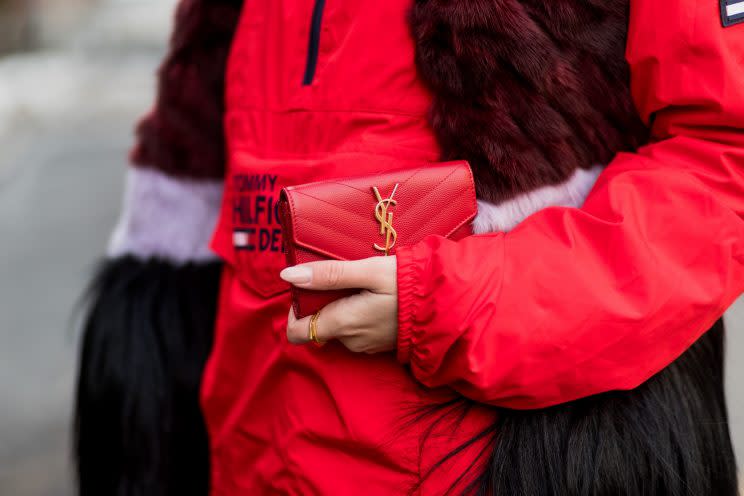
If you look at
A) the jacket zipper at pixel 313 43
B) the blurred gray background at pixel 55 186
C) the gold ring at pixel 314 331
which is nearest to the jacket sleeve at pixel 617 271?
the gold ring at pixel 314 331

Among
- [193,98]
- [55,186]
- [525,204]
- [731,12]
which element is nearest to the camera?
[731,12]

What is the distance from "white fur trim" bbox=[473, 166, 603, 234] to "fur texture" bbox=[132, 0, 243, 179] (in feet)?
1.83

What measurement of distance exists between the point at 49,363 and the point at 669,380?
2620 mm

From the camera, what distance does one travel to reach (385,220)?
91 cm

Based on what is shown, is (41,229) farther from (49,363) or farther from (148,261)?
(148,261)

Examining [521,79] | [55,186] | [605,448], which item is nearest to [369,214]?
[521,79]

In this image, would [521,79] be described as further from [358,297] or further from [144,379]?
[144,379]

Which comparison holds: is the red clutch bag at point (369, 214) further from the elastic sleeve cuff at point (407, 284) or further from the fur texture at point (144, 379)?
the fur texture at point (144, 379)

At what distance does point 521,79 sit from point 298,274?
0.36 metres

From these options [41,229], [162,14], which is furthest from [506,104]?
[162,14]

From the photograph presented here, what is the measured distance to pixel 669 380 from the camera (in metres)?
0.94

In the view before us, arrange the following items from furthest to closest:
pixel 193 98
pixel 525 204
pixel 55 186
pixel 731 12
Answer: pixel 55 186, pixel 193 98, pixel 525 204, pixel 731 12

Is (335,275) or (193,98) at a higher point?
(193,98)

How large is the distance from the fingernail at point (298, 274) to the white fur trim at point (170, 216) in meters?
0.52
